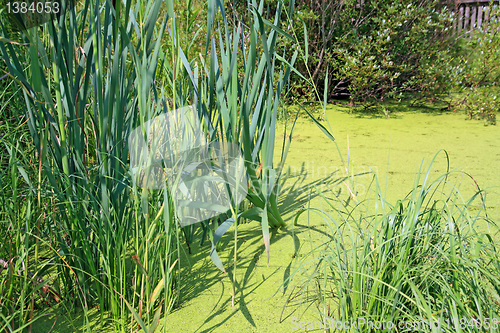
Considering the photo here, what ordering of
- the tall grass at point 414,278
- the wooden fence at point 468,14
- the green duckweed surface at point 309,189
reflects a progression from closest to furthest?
the tall grass at point 414,278, the green duckweed surface at point 309,189, the wooden fence at point 468,14

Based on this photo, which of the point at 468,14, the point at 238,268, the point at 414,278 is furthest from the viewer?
the point at 468,14

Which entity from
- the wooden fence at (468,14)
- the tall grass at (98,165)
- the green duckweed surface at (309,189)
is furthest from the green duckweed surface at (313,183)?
the wooden fence at (468,14)

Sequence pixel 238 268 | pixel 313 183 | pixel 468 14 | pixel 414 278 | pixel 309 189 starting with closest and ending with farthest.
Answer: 1. pixel 414 278
2. pixel 238 268
3. pixel 309 189
4. pixel 313 183
5. pixel 468 14

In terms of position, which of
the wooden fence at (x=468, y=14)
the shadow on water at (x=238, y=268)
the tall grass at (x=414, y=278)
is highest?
the wooden fence at (x=468, y=14)

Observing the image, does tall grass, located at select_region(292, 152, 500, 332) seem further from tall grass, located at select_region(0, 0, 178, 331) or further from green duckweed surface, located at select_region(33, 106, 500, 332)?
tall grass, located at select_region(0, 0, 178, 331)

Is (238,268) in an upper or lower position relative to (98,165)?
lower

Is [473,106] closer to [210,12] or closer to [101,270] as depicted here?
[210,12]

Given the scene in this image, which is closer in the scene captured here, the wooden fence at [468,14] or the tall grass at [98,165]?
the tall grass at [98,165]

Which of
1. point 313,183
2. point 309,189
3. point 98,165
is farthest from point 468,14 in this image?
point 98,165

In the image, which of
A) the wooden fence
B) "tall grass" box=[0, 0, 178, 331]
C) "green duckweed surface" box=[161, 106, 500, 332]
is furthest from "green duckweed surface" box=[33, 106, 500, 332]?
the wooden fence

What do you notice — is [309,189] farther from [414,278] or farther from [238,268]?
[414,278]

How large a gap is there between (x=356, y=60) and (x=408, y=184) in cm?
189

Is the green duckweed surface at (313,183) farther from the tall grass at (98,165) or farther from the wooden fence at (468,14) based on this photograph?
the wooden fence at (468,14)

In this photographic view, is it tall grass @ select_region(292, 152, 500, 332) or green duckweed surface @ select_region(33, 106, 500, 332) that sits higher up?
tall grass @ select_region(292, 152, 500, 332)
